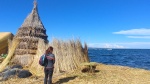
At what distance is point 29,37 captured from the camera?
16609 millimetres

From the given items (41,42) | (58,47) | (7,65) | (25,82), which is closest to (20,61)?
(7,65)

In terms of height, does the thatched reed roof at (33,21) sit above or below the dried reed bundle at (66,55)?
above

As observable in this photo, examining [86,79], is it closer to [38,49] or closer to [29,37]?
[38,49]

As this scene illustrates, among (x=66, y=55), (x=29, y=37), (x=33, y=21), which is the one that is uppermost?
(x=33, y=21)

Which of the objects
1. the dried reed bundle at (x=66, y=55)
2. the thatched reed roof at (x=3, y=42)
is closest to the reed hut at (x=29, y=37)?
the dried reed bundle at (x=66, y=55)

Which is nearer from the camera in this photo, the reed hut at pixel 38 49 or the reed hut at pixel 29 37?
the reed hut at pixel 38 49

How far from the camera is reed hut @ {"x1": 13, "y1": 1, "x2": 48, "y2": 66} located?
52.7ft

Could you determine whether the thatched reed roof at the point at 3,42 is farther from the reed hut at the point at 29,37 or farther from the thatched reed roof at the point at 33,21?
the thatched reed roof at the point at 33,21

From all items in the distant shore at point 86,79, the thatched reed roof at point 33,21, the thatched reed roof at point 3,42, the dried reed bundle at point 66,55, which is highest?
the thatched reed roof at point 33,21

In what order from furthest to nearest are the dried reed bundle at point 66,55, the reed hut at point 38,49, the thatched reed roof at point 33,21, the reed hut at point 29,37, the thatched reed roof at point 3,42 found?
the thatched reed roof at point 3,42
the thatched reed roof at point 33,21
the reed hut at point 29,37
the reed hut at point 38,49
the dried reed bundle at point 66,55

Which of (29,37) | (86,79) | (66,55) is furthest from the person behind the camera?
(29,37)

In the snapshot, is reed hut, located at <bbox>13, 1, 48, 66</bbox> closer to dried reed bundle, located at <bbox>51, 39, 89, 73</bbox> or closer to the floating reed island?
the floating reed island

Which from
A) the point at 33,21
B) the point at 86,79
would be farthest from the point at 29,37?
the point at 86,79

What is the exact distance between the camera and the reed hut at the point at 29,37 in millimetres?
16078
